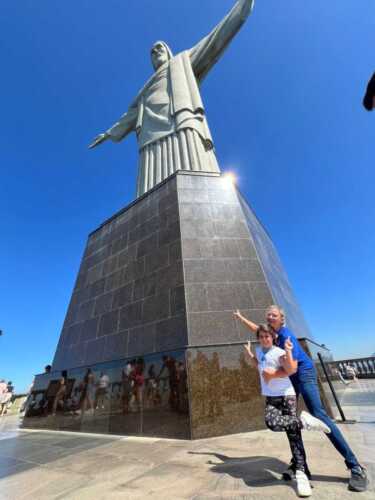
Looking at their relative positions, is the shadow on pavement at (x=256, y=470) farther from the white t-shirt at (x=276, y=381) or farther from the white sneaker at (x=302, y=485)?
the white t-shirt at (x=276, y=381)

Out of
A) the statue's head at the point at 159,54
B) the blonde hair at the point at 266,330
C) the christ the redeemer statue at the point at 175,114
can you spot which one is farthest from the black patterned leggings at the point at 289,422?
the statue's head at the point at 159,54

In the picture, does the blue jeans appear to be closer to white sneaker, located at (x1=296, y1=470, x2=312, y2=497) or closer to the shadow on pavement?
the shadow on pavement

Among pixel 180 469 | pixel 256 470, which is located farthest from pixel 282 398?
pixel 180 469

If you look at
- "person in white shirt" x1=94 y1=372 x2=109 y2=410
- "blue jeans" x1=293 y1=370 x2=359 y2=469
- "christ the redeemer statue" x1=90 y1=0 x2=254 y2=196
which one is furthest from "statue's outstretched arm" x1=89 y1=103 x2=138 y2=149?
"blue jeans" x1=293 y1=370 x2=359 y2=469

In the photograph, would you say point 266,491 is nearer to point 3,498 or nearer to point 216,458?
point 216,458

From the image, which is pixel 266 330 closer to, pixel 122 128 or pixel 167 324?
pixel 167 324

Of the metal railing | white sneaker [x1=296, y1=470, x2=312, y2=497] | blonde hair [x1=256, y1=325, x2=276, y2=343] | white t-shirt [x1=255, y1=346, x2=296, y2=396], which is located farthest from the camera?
the metal railing

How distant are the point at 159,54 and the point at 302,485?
19914 mm

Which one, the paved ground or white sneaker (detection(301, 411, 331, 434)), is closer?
white sneaker (detection(301, 411, 331, 434))

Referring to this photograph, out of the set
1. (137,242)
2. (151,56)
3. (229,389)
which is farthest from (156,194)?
(151,56)

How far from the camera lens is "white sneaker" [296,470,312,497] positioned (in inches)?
82.1

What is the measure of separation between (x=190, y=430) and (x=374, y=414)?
148 inches

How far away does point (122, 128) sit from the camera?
1553 centimetres

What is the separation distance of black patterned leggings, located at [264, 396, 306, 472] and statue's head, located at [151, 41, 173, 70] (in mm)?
18585
